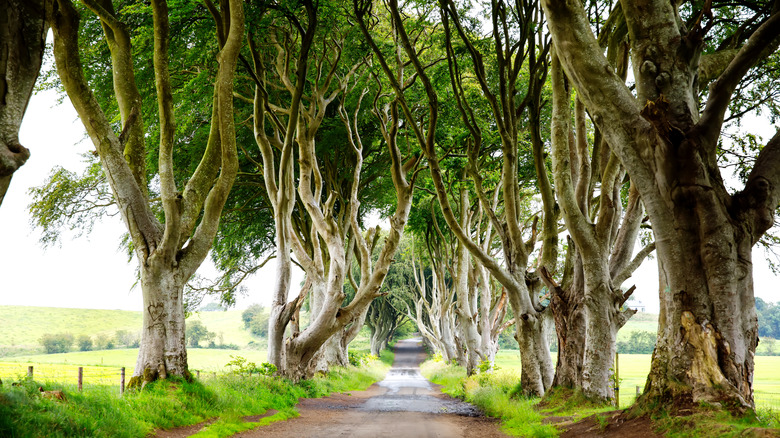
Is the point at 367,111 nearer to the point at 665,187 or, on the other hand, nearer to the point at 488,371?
the point at 488,371

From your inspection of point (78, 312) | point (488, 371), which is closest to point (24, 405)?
point (488, 371)

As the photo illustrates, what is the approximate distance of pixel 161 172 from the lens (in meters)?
9.38

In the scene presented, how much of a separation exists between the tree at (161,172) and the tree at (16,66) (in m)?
2.66

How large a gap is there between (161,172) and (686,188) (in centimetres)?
842

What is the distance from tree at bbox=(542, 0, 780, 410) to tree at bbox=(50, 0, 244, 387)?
638cm

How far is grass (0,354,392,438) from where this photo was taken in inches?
Result: 209

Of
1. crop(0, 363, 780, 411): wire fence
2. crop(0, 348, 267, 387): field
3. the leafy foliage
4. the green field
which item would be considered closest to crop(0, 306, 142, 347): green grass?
the green field

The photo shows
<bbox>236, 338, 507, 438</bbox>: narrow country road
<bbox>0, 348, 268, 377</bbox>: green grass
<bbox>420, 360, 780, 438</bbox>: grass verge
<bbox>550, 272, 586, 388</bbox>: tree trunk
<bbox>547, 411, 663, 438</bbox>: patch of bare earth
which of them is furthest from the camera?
<bbox>0, 348, 268, 377</bbox>: green grass

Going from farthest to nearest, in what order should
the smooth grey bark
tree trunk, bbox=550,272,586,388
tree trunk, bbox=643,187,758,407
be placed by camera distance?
the smooth grey bark → tree trunk, bbox=550,272,586,388 → tree trunk, bbox=643,187,758,407

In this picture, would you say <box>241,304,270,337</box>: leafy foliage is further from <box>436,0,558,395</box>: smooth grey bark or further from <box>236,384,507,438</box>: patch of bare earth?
<box>436,0,558,395</box>: smooth grey bark

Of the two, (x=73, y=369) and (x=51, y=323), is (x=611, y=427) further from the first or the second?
(x=51, y=323)

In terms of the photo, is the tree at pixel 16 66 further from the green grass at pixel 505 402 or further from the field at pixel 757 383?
the field at pixel 757 383

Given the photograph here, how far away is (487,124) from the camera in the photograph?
15.5 m

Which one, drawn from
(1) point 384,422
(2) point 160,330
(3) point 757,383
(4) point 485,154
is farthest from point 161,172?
(3) point 757,383
